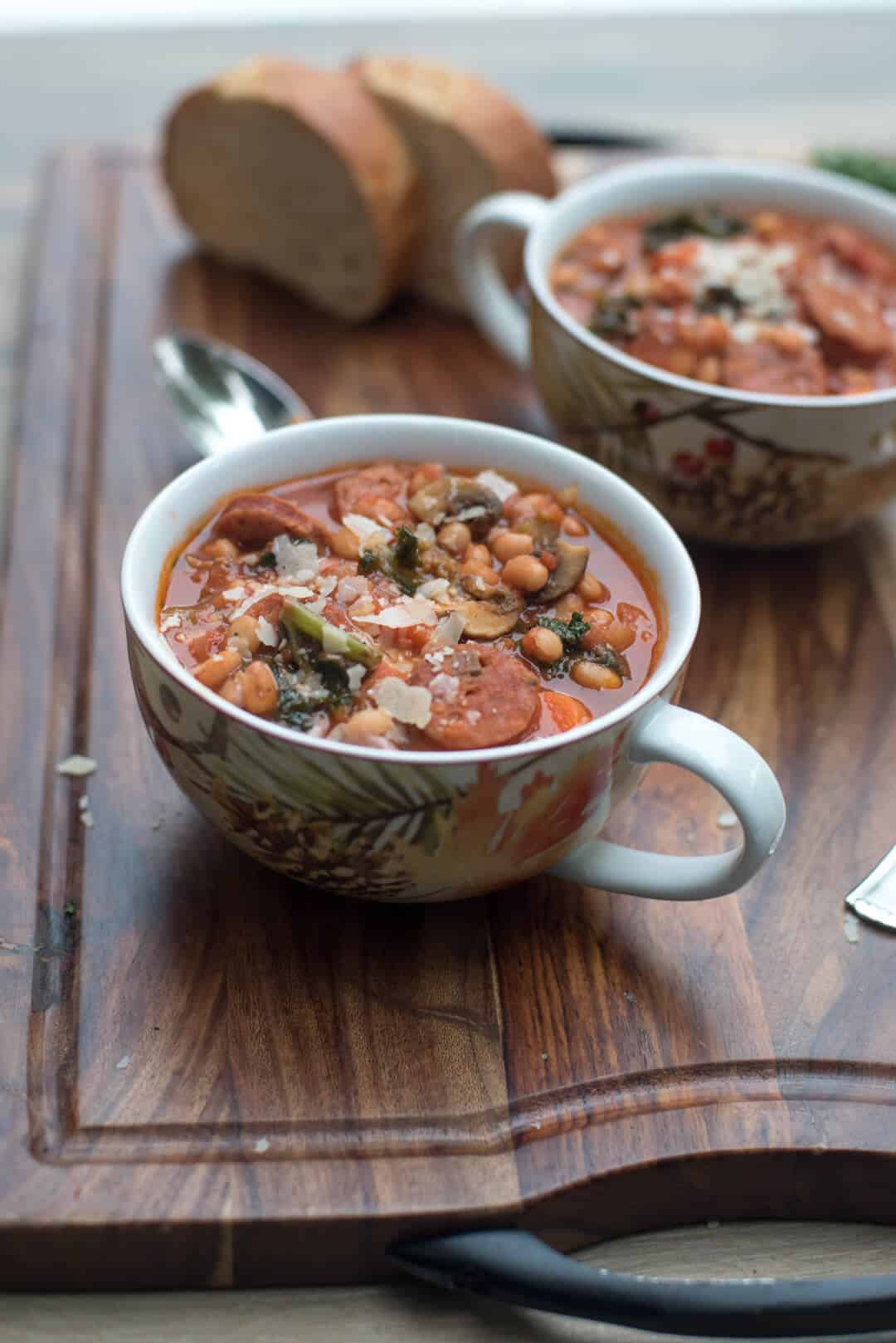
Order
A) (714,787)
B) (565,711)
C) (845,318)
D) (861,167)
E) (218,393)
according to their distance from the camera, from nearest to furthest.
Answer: (714,787), (565,711), (845,318), (218,393), (861,167)

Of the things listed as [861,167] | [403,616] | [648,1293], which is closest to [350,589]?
[403,616]

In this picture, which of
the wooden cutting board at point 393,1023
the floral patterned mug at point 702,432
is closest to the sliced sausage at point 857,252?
the floral patterned mug at point 702,432

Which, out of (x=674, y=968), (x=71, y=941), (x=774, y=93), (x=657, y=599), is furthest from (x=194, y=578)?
(x=774, y=93)

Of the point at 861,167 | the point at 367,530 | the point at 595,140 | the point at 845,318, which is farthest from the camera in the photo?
the point at 595,140

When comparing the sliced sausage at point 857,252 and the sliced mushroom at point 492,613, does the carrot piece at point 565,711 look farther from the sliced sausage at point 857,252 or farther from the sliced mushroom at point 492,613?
the sliced sausage at point 857,252

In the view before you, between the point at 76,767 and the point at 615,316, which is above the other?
the point at 615,316

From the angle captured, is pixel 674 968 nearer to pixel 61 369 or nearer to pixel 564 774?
pixel 564 774

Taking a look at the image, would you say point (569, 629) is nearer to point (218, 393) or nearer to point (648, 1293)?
point (648, 1293)
